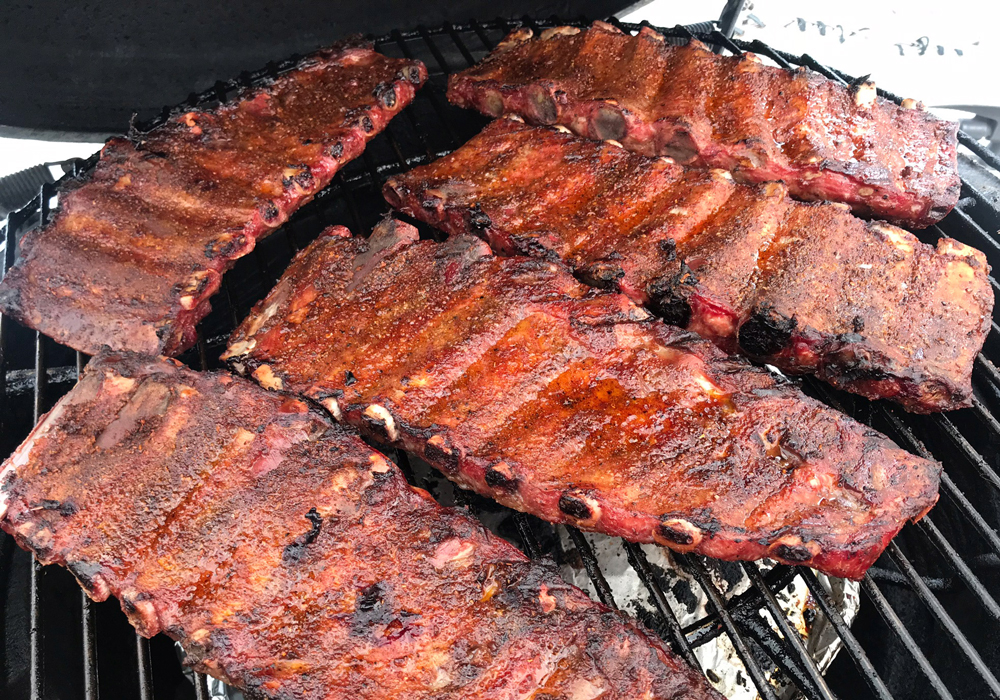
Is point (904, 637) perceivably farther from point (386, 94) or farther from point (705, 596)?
point (386, 94)

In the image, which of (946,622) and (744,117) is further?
(744,117)

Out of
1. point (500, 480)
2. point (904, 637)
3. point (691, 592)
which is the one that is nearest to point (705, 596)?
point (691, 592)

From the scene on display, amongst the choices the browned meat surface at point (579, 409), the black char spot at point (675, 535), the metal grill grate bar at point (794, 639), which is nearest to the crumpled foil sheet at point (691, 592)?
the metal grill grate bar at point (794, 639)

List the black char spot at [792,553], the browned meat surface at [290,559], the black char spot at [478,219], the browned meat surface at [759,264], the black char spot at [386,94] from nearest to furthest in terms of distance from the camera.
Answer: the browned meat surface at [290,559] < the black char spot at [792,553] < the browned meat surface at [759,264] < the black char spot at [478,219] < the black char spot at [386,94]

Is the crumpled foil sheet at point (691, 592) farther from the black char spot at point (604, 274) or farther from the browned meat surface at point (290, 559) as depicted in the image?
the black char spot at point (604, 274)

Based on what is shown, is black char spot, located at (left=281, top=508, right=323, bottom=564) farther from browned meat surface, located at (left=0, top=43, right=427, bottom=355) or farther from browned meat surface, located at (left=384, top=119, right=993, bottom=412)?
browned meat surface, located at (left=384, top=119, right=993, bottom=412)
